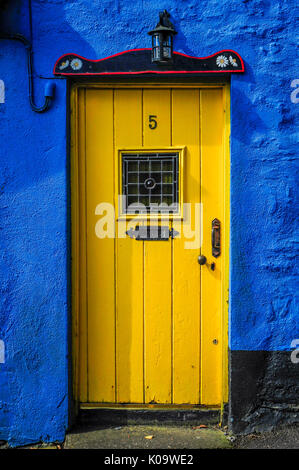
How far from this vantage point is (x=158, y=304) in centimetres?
342

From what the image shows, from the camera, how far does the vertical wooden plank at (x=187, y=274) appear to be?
3.38 m

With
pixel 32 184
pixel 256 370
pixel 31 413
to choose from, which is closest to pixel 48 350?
pixel 31 413

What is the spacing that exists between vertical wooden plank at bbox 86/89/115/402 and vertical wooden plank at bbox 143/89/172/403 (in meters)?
0.25

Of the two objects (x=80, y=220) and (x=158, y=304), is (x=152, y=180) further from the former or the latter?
(x=158, y=304)

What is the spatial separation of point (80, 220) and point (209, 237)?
0.91 metres

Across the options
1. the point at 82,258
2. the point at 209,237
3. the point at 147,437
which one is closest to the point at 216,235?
the point at 209,237

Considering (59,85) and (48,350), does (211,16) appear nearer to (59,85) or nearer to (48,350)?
(59,85)

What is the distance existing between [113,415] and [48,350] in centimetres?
66

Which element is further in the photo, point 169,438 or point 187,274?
point 187,274

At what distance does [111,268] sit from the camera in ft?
11.3
